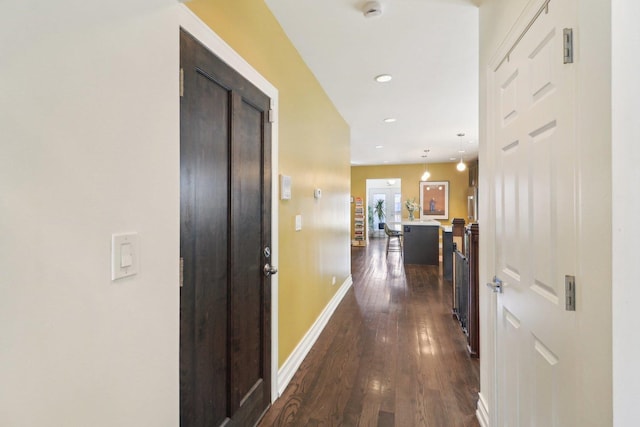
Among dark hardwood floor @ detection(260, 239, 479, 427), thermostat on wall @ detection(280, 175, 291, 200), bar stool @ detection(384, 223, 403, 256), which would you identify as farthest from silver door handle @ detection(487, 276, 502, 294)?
bar stool @ detection(384, 223, 403, 256)

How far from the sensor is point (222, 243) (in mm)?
1481

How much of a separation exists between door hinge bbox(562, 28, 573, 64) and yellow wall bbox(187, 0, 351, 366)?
135 centimetres

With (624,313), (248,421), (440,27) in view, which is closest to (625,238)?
(624,313)

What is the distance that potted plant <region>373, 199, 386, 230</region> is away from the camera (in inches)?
523

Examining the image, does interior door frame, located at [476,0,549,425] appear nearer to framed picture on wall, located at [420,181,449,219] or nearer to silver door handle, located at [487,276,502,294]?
silver door handle, located at [487,276,502,294]

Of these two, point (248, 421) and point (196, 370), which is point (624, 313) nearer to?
point (196, 370)

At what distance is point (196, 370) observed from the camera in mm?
1278

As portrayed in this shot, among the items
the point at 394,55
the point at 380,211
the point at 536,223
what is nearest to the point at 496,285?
the point at 536,223

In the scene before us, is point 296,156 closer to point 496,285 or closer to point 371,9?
point 371,9

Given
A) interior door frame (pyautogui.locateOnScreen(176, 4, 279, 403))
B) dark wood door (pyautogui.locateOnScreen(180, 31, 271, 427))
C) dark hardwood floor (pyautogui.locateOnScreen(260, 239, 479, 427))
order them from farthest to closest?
1. dark hardwood floor (pyautogui.locateOnScreen(260, 239, 479, 427))
2. interior door frame (pyautogui.locateOnScreen(176, 4, 279, 403))
3. dark wood door (pyautogui.locateOnScreen(180, 31, 271, 427))
